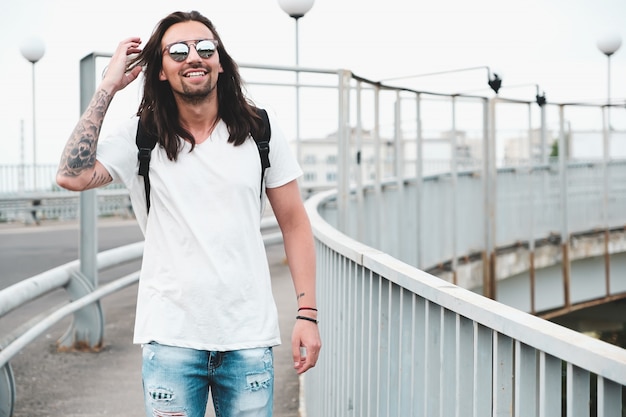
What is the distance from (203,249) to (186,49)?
591 millimetres

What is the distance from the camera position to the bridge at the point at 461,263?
6.01ft

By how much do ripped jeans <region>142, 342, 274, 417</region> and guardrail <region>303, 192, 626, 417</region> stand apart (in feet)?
1.42

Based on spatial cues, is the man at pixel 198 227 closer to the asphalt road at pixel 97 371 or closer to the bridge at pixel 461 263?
the bridge at pixel 461 263

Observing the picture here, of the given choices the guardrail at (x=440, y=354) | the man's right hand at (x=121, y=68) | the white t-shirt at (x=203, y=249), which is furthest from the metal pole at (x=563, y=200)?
the white t-shirt at (x=203, y=249)

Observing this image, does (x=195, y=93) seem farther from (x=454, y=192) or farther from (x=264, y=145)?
Answer: (x=454, y=192)

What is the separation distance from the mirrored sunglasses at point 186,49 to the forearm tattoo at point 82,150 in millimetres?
286

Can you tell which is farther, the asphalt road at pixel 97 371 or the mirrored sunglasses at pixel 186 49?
the asphalt road at pixel 97 371

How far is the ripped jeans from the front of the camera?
243cm

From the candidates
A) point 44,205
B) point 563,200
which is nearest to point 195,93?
point 563,200

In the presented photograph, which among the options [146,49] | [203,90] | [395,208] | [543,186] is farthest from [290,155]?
[543,186]

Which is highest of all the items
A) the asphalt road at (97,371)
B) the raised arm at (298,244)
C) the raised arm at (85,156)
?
the raised arm at (85,156)

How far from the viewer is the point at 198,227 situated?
8.07 ft

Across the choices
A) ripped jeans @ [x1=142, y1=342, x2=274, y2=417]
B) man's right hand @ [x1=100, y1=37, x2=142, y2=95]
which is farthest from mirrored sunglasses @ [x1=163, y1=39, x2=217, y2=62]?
ripped jeans @ [x1=142, y1=342, x2=274, y2=417]

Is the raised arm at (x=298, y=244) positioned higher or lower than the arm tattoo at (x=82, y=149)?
lower
